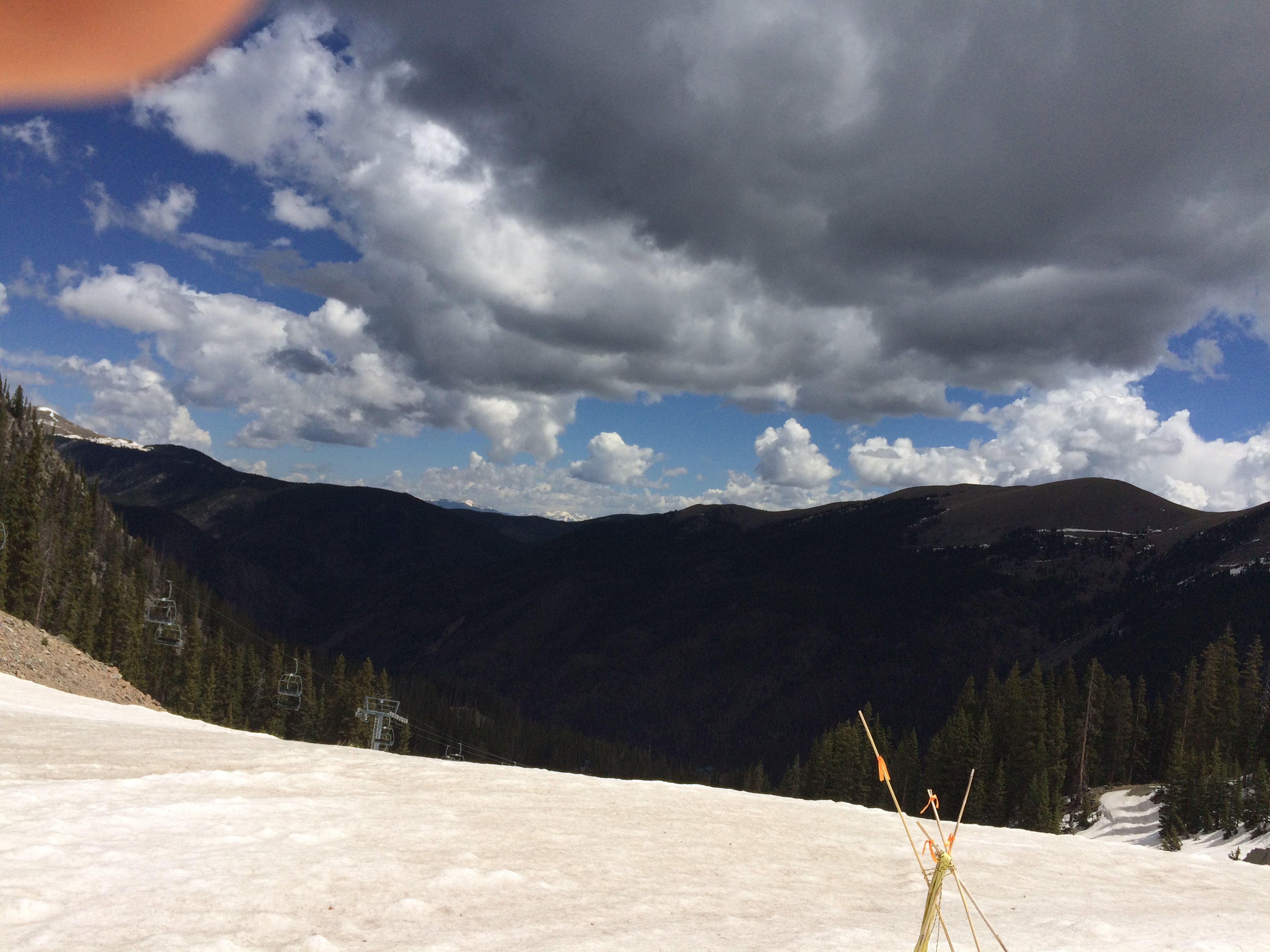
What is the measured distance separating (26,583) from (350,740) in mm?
33913

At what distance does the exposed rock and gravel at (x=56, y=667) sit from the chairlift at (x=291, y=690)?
15.8 m

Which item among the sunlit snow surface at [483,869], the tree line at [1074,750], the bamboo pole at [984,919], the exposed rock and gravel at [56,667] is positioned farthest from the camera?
the tree line at [1074,750]

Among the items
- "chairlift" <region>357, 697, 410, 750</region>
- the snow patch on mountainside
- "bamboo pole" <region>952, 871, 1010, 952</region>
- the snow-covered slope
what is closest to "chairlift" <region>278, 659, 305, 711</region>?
"chairlift" <region>357, 697, 410, 750</region>

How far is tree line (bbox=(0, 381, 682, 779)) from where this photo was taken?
257ft

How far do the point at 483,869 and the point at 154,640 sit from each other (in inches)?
3617

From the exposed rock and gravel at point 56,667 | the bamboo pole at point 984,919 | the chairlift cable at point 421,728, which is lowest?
the chairlift cable at point 421,728

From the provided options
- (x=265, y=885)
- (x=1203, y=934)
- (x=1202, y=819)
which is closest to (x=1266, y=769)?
(x=1202, y=819)

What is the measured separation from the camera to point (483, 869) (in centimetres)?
1127

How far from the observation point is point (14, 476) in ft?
274

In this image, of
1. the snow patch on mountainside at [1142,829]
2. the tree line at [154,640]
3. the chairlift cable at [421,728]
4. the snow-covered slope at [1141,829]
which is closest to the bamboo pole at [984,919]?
the snow patch on mountainside at [1142,829]

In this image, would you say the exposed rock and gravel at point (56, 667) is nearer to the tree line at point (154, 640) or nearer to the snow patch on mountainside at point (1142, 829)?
the tree line at point (154, 640)

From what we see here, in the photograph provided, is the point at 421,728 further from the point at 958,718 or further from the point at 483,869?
the point at 483,869

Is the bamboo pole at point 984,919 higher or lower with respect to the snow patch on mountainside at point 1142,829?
higher

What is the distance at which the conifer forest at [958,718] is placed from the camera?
69312 mm
